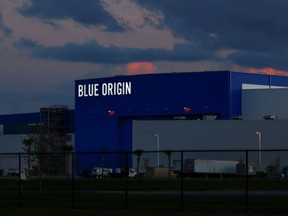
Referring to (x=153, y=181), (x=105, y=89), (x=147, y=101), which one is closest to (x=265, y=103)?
(x=147, y=101)

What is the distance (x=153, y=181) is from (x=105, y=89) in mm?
59949

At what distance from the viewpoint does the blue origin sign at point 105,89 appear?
431ft

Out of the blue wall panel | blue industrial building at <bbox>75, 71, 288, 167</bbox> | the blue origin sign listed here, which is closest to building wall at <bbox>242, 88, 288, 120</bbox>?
blue industrial building at <bbox>75, 71, 288, 167</bbox>

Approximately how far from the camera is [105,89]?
134500 mm

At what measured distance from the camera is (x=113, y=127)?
5162 inches

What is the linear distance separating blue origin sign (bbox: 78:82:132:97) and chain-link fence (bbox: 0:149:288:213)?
40.9 ft

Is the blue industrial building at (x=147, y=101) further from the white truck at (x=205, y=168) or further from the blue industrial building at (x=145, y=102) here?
the white truck at (x=205, y=168)

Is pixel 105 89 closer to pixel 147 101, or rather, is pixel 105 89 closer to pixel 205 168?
pixel 147 101

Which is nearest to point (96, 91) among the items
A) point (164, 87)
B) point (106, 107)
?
point (106, 107)

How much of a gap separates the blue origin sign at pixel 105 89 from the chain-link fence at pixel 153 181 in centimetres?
1248

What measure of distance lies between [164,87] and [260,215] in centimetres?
9563

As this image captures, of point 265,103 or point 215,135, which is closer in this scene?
point 215,135

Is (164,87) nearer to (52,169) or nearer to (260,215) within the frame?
(52,169)

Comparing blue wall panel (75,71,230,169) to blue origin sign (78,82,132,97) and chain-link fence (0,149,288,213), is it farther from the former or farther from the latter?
chain-link fence (0,149,288,213)
